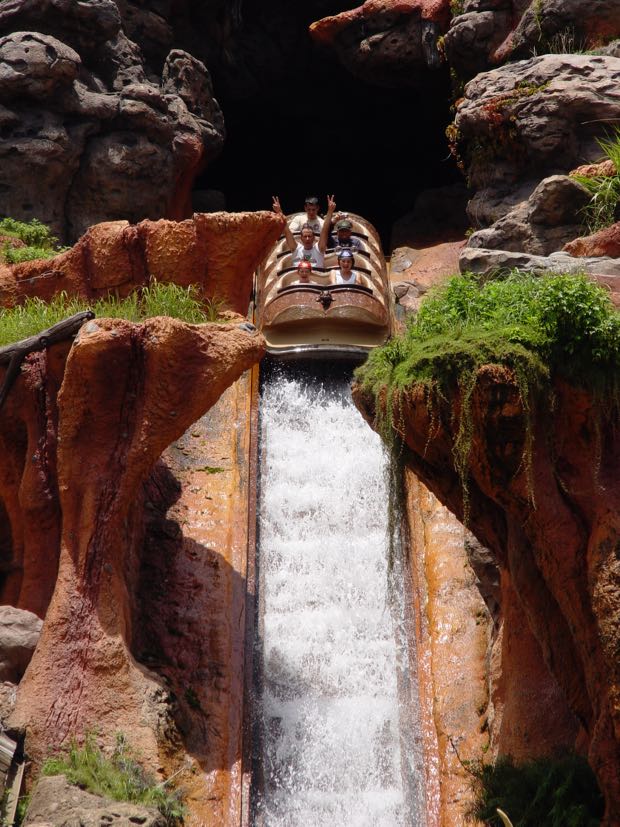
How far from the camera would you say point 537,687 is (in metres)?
9.17

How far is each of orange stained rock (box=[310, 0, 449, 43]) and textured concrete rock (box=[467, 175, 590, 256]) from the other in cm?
675

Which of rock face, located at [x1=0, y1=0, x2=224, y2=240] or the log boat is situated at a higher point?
rock face, located at [x1=0, y1=0, x2=224, y2=240]

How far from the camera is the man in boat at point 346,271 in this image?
16297 mm

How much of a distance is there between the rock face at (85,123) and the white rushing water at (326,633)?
528 centimetres

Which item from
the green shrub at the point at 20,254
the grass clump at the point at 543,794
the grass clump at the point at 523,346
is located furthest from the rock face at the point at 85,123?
the grass clump at the point at 543,794

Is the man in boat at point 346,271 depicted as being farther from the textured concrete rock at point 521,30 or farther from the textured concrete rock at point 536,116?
the textured concrete rock at point 521,30

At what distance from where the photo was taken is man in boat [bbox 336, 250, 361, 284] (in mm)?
16297

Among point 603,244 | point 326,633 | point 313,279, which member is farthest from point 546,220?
point 326,633

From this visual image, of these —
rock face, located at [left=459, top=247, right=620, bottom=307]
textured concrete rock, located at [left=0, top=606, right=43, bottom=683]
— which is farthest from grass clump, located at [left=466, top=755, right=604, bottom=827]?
textured concrete rock, located at [left=0, top=606, right=43, bottom=683]

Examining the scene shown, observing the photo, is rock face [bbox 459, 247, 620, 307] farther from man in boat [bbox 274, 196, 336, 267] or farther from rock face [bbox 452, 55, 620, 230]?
man in boat [bbox 274, 196, 336, 267]

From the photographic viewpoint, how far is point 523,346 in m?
8.06

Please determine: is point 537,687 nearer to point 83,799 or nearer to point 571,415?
point 571,415

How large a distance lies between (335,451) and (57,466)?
467 cm

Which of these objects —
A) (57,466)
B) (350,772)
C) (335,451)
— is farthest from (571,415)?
(335,451)
